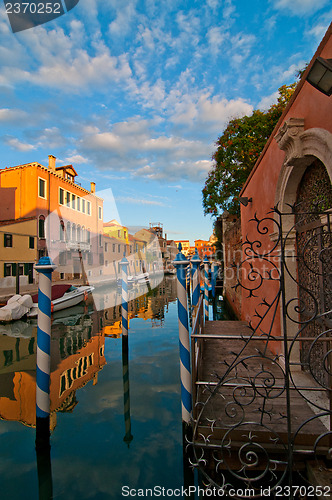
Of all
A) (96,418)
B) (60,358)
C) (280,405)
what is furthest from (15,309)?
(280,405)

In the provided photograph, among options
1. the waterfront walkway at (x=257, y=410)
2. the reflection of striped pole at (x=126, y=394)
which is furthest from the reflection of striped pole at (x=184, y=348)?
the reflection of striped pole at (x=126, y=394)

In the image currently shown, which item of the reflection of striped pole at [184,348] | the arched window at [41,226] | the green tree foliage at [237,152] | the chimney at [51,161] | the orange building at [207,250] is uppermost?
the chimney at [51,161]

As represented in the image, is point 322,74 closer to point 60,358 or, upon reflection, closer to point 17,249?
point 60,358

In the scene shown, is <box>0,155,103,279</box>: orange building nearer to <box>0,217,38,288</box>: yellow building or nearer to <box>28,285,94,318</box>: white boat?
<box>0,217,38,288</box>: yellow building

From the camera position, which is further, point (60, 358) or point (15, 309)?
point (15, 309)

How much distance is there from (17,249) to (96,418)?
1537cm

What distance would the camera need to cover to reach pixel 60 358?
6.36 meters

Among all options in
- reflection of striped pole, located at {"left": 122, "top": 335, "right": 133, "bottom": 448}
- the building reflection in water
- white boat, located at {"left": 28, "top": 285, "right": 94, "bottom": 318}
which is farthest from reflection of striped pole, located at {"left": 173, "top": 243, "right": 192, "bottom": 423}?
white boat, located at {"left": 28, "top": 285, "right": 94, "bottom": 318}

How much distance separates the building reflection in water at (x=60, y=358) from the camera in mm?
4332

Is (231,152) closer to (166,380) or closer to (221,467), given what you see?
(166,380)

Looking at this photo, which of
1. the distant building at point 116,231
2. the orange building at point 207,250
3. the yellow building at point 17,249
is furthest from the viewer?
the distant building at point 116,231

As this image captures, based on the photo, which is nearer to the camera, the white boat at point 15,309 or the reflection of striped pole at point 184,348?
the reflection of striped pole at point 184,348

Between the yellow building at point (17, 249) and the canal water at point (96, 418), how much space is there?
946 centimetres

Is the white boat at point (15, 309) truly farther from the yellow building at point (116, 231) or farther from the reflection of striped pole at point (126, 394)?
the yellow building at point (116, 231)
